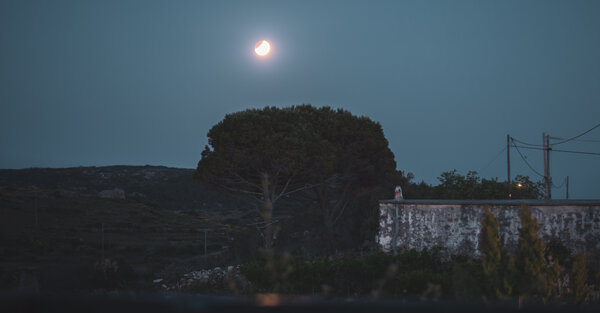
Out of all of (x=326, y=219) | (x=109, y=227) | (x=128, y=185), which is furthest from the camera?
(x=128, y=185)

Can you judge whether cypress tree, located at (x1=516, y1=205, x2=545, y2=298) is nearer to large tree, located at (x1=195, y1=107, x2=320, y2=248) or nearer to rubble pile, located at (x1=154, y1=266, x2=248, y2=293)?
rubble pile, located at (x1=154, y1=266, x2=248, y2=293)

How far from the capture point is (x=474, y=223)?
44.0 ft

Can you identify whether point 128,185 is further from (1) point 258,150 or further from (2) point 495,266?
(2) point 495,266

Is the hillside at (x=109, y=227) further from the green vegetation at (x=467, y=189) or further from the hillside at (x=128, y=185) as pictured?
the green vegetation at (x=467, y=189)

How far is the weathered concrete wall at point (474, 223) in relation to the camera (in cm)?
1237

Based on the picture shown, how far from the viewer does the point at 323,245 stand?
68.2 feet

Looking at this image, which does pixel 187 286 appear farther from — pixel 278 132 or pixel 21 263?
pixel 21 263

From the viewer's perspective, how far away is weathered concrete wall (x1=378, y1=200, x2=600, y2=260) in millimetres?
12367

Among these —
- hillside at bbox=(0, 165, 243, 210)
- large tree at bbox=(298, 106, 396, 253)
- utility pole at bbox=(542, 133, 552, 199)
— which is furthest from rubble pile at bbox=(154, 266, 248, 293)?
hillside at bbox=(0, 165, 243, 210)

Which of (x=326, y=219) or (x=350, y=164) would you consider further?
(x=326, y=219)

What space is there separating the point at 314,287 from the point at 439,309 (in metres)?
11.3

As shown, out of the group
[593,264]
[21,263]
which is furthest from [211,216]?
[593,264]

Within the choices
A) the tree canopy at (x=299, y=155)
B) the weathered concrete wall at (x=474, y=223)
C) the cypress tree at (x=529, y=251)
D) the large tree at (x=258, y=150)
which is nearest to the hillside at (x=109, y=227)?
the large tree at (x=258, y=150)

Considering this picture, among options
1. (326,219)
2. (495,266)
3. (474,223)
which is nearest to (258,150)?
(326,219)
